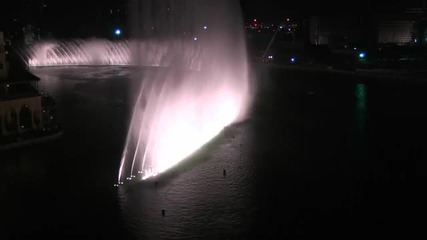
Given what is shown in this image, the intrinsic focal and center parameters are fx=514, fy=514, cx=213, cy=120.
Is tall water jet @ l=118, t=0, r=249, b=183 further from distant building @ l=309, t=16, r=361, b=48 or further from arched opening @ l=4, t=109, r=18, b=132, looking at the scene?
distant building @ l=309, t=16, r=361, b=48

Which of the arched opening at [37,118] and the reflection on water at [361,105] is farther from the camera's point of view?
the reflection on water at [361,105]

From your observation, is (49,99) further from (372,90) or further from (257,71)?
(257,71)

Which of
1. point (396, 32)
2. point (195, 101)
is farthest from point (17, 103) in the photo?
point (396, 32)

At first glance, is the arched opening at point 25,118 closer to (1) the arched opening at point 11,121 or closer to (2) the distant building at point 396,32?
(1) the arched opening at point 11,121

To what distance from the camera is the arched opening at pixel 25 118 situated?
94.4 feet

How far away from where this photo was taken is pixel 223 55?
4088 cm

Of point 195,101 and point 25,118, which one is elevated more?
point 195,101

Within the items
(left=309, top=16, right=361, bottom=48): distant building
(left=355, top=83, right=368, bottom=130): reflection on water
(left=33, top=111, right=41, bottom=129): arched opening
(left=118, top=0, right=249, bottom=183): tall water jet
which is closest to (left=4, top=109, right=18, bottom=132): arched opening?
(left=33, top=111, right=41, bottom=129): arched opening

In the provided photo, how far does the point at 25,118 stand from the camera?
95.0 feet

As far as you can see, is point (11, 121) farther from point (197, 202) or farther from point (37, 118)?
point (197, 202)

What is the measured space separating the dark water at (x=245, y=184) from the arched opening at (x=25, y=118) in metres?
2.27

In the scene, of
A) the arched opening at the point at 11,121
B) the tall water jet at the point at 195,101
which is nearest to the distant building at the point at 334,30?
the tall water jet at the point at 195,101

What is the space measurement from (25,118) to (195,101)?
11616 mm

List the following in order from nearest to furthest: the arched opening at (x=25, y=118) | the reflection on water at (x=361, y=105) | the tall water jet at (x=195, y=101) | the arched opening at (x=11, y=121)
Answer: the tall water jet at (x=195, y=101), the arched opening at (x=11, y=121), the arched opening at (x=25, y=118), the reflection on water at (x=361, y=105)
